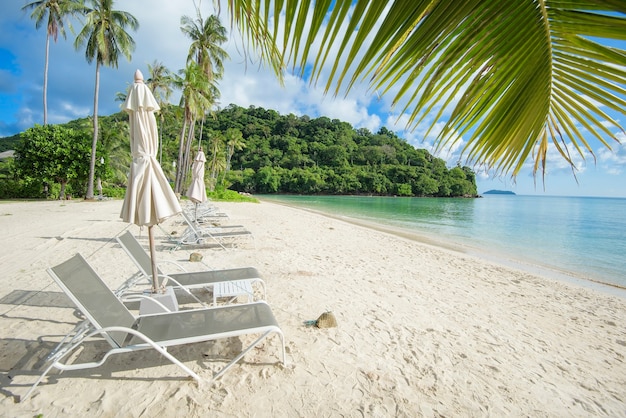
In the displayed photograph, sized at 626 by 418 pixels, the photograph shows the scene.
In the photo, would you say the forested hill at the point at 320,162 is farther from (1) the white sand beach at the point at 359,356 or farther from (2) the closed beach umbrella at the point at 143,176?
(2) the closed beach umbrella at the point at 143,176

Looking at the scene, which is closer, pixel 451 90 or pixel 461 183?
pixel 451 90

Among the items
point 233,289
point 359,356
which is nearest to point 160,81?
point 233,289

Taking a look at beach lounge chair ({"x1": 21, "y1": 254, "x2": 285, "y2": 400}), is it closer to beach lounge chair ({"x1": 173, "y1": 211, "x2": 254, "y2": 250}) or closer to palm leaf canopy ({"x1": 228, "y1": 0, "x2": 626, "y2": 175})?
palm leaf canopy ({"x1": 228, "y1": 0, "x2": 626, "y2": 175})

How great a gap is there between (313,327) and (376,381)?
105 cm

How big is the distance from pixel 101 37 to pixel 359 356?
75.7ft

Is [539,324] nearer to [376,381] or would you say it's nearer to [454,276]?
[454,276]

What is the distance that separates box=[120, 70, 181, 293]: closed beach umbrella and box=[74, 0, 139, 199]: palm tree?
17672 millimetres

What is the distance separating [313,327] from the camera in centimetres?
364

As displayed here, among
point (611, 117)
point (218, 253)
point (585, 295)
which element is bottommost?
point (585, 295)

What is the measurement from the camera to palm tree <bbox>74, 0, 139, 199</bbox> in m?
18.2

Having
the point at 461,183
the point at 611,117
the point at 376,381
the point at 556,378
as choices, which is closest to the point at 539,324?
the point at 556,378

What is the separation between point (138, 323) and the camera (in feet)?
9.05

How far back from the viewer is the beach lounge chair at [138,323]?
245 centimetres

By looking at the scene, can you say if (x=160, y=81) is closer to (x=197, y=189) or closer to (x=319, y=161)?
(x=197, y=189)
